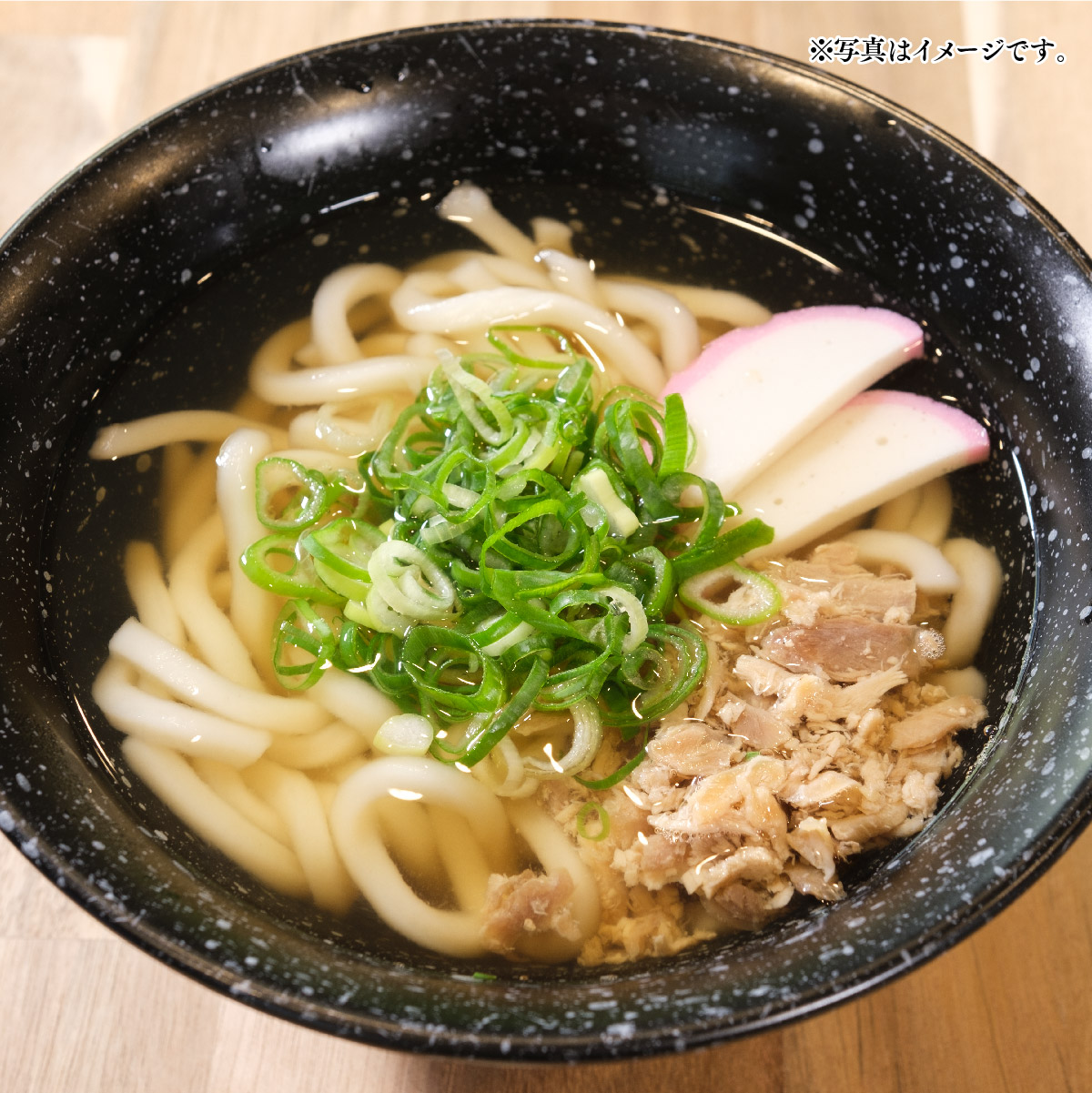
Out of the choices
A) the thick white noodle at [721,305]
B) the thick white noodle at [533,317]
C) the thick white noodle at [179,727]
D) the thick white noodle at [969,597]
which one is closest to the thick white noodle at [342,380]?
the thick white noodle at [533,317]

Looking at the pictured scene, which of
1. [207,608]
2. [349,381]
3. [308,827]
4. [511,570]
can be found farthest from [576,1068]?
[349,381]

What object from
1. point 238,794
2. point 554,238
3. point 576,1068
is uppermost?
point 554,238

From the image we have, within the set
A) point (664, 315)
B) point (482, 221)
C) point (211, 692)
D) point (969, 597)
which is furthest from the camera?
point (482, 221)

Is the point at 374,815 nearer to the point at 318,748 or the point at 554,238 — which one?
the point at 318,748

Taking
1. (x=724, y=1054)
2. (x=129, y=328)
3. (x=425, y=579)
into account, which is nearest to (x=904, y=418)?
(x=425, y=579)

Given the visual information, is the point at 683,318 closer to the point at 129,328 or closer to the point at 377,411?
the point at 377,411

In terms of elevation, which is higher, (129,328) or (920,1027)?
(129,328)

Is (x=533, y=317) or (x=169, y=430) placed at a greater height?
(x=533, y=317)
